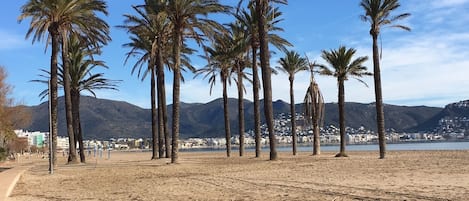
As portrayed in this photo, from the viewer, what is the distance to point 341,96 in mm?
35969

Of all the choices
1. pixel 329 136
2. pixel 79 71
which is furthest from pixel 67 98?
pixel 329 136

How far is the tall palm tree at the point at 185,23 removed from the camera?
28.6 meters

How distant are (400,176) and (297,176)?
339 cm

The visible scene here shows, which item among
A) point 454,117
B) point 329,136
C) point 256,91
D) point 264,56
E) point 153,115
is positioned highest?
point 454,117

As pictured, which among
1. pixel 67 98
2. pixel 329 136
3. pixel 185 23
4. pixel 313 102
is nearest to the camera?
pixel 185 23

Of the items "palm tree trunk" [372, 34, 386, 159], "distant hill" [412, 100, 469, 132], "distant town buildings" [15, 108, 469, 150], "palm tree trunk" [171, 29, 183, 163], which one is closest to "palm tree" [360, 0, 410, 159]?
"palm tree trunk" [372, 34, 386, 159]

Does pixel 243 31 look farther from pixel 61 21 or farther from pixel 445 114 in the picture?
pixel 445 114

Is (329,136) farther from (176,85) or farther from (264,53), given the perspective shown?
(176,85)

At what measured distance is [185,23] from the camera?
29.2m

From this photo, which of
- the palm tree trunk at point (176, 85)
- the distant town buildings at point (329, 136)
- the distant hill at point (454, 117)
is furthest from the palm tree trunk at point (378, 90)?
the distant hill at point (454, 117)

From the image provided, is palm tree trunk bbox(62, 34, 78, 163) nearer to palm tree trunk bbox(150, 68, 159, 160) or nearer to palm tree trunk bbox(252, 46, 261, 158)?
palm tree trunk bbox(150, 68, 159, 160)

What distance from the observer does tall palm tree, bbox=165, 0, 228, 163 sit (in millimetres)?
28609

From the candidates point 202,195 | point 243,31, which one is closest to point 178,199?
point 202,195

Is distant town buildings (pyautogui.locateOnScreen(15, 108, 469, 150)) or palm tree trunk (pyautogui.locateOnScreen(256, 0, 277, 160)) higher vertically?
palm tree trunk (pyautogui.locateOnScreen(256, 0, 277, 160))
